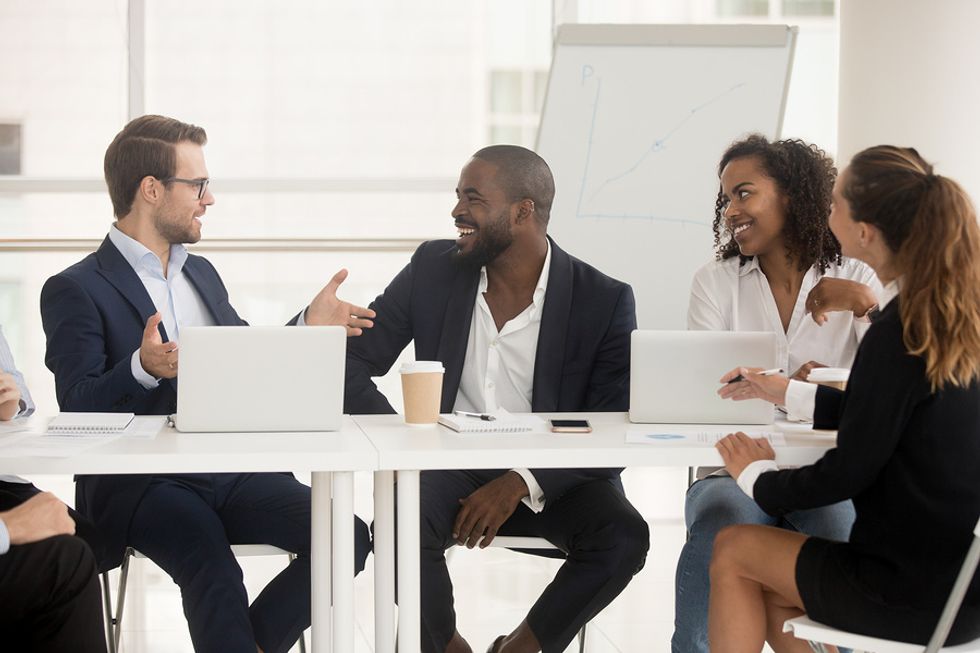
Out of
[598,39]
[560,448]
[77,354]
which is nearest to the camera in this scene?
[560,448]

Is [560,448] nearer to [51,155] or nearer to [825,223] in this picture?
[825,223]

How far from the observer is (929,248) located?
193cm

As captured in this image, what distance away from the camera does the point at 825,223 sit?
288cm

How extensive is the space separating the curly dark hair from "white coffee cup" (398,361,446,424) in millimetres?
1003

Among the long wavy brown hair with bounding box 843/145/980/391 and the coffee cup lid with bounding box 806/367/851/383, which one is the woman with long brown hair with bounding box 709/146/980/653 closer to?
the long wavy brown hair with bounding box 843/145/980/391

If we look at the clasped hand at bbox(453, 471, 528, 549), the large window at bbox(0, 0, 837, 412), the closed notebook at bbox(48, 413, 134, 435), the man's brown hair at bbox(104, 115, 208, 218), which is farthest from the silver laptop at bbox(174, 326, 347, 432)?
the large window at bbox(0, 0, 837, 412)

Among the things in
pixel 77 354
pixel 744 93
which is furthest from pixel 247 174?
pixel 77 354

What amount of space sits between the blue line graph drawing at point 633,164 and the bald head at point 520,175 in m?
1.13

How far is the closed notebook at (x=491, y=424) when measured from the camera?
7.25 feet

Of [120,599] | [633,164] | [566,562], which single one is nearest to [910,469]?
[566,562]

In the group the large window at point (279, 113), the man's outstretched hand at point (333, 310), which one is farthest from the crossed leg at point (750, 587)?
the large window at point (279, 113)

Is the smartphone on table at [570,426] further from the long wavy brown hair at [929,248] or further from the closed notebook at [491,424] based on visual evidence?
the long wavy brown hair at [929,248]

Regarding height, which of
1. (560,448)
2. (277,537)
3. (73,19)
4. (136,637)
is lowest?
(136,637)

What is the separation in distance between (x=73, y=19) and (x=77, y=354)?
10.9 ft
